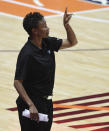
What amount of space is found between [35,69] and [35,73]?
39 mm

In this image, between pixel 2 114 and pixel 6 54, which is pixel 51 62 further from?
pixel 6 54

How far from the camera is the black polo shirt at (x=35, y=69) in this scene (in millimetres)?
4926

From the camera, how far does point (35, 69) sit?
4.96 metres

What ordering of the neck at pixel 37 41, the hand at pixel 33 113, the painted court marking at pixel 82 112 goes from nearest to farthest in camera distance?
the hand at pixel 33 113 → the neck at pixel 37 41 → the painted court marking at pixel 82 112

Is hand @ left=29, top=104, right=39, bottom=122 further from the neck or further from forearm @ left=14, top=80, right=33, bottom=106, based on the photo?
the neck

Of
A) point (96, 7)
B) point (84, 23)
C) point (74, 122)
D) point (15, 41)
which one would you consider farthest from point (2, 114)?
point (96, 7)

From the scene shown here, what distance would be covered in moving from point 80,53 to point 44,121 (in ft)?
18.8

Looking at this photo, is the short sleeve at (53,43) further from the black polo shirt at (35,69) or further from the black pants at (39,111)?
the black pants at (39,111)

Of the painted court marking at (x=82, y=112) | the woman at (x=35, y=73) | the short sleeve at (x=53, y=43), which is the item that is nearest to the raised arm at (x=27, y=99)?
the woman at (x=35, y=73)

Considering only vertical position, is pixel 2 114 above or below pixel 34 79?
below

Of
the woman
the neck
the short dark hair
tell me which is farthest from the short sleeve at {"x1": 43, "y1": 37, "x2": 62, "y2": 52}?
the short dark hair

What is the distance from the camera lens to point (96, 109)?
8031 mm

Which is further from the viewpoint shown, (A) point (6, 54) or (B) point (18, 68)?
(A) point (6, 54)

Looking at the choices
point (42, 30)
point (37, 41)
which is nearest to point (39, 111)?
point (37, 41)
